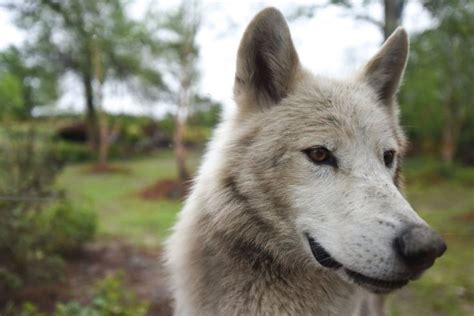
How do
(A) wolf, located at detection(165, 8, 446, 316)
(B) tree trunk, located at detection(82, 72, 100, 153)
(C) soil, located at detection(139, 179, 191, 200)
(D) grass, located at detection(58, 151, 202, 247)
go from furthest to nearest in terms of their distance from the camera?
(B) tree trunk, located at detection(82, 72, 100, 153) < (C) soil, located at detection(139, 179, 191, 200) < (D) grass, located at detection(58, 151, 202, 247) < (A) wolf, located at detection(165, 8, 446, 316)

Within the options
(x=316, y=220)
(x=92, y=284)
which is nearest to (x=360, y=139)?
(x=316, y=220)

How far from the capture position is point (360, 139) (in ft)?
6.83

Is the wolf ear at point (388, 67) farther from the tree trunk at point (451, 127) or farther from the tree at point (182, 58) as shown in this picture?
the tree trunk at point (451, 127)

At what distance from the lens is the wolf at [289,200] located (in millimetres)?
1839

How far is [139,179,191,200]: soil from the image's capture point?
1484 cm

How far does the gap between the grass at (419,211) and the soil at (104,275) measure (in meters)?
0.79

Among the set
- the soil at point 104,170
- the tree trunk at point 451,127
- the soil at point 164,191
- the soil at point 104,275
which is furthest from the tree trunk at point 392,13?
the soil at point 104,170

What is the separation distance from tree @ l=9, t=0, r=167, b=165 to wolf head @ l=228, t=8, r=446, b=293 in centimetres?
223

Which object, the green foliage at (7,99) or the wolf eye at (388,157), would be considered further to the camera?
the green foliage at (7,99)

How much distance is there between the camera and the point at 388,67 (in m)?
2.58

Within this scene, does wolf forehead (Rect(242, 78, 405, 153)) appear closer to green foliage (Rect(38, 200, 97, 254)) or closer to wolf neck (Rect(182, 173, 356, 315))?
wolf neck (Rect(182, 173, 356, 315))

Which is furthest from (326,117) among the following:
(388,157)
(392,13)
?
(392,13)

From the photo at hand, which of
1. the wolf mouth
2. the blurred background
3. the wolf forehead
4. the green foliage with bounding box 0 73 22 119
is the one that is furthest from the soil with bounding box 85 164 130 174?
the wolf mouth

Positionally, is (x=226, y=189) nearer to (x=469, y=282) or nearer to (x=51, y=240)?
(x=51, y=240)
